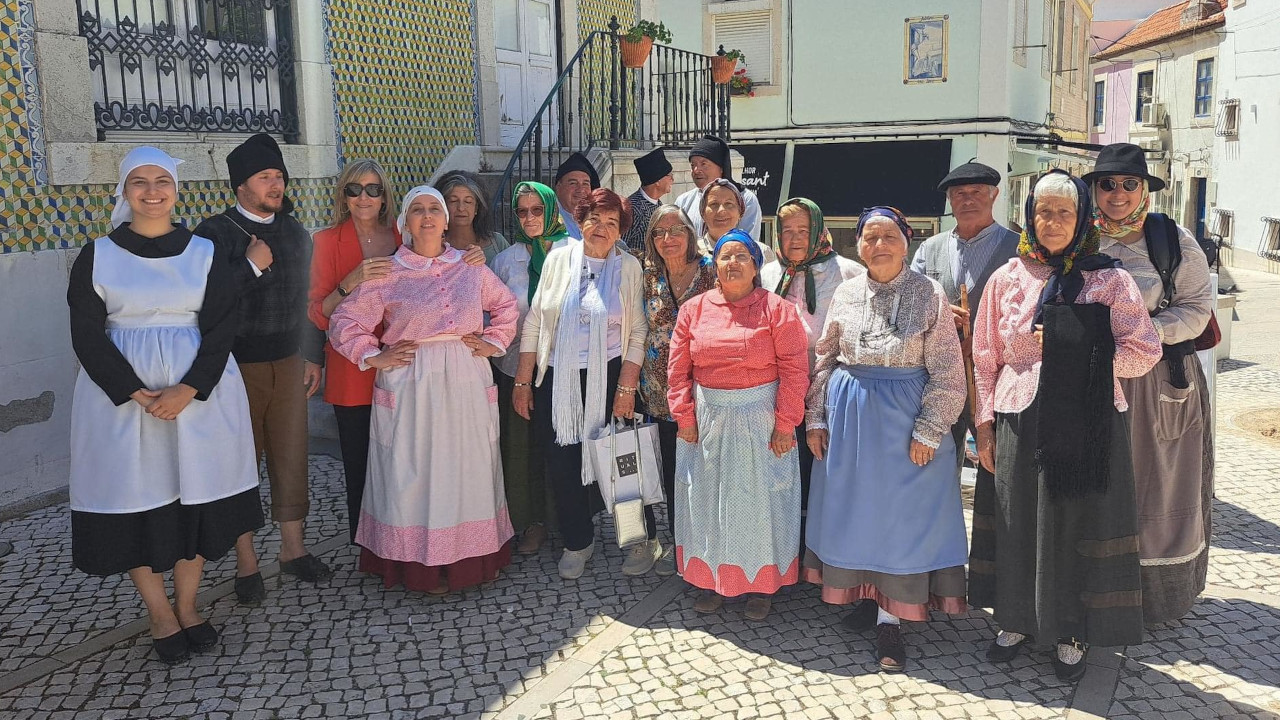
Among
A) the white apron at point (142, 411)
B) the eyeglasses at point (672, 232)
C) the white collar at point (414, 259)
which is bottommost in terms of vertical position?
the white apron at point (142, 411)

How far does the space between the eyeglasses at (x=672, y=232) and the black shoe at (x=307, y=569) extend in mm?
2196

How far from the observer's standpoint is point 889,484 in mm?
3615

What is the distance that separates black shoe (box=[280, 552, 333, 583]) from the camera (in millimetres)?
4406

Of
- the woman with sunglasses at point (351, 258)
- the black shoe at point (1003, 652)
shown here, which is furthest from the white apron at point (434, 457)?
the black shoe at point (1003, 652)

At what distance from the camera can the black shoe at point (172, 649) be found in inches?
144

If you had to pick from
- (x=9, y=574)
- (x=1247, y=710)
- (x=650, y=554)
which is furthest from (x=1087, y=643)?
(x=9, y=574)

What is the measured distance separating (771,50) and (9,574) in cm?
1576

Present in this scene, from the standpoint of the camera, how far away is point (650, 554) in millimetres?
4547

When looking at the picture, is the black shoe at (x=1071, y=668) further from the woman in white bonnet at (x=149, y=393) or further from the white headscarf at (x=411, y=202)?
the woman in white bonnet at (x=149, y=393)

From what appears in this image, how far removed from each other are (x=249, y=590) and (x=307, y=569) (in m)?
0.30

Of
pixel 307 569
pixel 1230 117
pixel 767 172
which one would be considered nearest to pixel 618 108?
pixel 307 569

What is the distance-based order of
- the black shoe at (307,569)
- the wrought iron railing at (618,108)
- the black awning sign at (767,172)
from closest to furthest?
1. the black shoe at (307,569)
2. the wrought iron railing at (618,108)
3. the black awning sign at (767,172)

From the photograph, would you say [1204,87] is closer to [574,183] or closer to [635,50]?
[635,50]

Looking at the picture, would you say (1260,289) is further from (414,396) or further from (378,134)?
(414,396)
